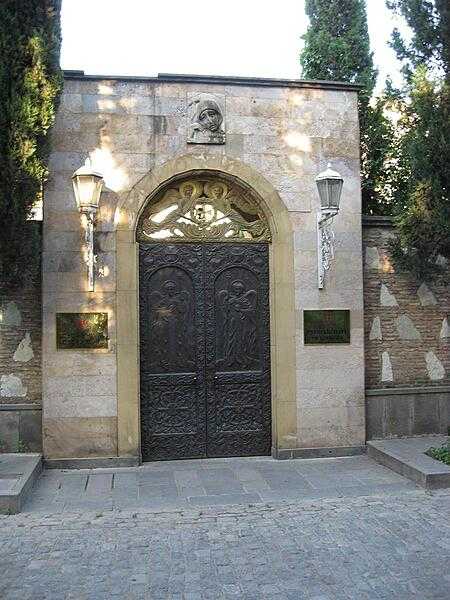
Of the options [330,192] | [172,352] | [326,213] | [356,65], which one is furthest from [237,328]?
[356,65]

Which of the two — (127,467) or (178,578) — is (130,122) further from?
(178,578)

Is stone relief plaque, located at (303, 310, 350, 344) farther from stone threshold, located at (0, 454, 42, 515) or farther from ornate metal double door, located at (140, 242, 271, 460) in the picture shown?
stone threshold, located at (0, 454, 42, 515)

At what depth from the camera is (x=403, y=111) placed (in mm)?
9773

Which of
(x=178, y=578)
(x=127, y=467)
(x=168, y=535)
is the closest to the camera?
(x=178, y=578)

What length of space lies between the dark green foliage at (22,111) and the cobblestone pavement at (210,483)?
2.61 meters

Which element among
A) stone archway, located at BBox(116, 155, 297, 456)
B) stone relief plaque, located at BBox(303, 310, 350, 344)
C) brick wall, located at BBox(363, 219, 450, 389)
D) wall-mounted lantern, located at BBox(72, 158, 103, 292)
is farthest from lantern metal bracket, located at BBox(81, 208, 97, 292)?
brick wall, located at BBox(363, 219, 450, 389)

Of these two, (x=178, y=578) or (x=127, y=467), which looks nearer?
(x=178, y=578)

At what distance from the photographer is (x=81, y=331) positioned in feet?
27.2

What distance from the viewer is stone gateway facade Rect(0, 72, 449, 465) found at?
8.31 metres

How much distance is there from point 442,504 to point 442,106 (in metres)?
4.51

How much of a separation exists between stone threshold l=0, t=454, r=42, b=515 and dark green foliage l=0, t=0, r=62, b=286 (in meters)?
2.19

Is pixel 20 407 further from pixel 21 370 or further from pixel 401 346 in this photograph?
pixel 401 346

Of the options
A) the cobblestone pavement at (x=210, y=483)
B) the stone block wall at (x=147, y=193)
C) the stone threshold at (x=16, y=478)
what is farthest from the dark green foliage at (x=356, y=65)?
the stone threshold at (x=16, y=478)

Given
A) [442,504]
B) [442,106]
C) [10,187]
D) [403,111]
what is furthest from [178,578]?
[403,111]
